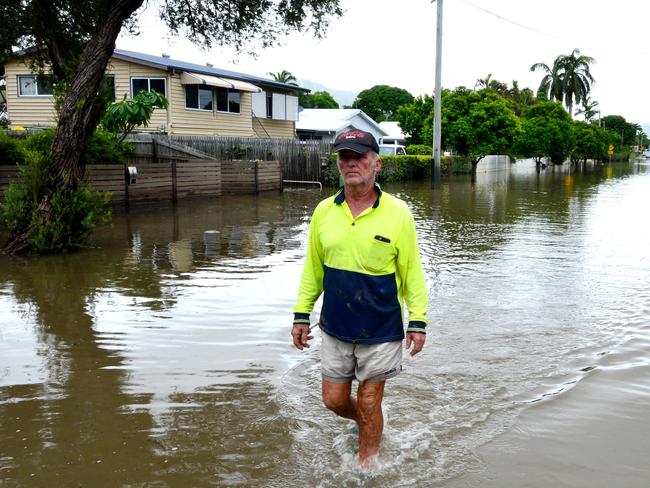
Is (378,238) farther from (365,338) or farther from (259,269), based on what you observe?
(259,269)

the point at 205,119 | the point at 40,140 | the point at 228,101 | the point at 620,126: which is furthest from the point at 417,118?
the point at 620,126

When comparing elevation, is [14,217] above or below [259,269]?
above

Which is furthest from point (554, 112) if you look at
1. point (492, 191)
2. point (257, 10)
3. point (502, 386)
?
point (502, 386)

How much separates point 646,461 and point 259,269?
21.1ft

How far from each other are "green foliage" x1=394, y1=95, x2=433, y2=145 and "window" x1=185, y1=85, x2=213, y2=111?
13143 mm

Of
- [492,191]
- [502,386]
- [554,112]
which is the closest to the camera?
[502,386]

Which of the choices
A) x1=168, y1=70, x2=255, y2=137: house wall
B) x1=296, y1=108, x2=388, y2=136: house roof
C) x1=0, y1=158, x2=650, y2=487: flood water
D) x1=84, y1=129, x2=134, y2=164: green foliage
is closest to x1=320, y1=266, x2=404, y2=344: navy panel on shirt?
x1=0, y1=158, x2=650, y2=487: flood water

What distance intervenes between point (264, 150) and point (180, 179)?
7357mm

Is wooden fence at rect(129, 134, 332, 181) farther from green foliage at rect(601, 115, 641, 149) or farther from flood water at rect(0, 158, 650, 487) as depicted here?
green foliage at rect(601, 115, 641, 149)

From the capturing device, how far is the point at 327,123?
49.2 meters

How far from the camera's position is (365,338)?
3482 millimetres

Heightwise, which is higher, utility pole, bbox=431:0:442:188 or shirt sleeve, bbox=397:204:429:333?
utility pole, bbox=431:0:442:188

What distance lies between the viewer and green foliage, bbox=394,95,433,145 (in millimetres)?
39094

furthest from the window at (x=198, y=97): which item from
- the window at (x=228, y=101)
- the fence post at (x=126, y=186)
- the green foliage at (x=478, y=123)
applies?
the fence post at (x=126, y=186)
